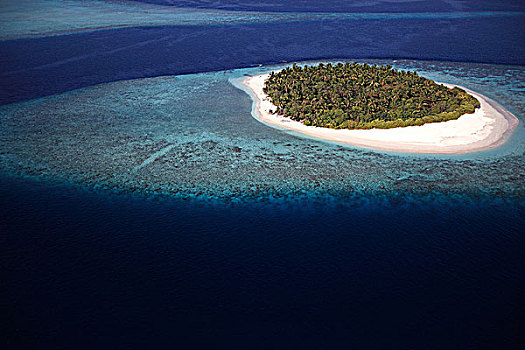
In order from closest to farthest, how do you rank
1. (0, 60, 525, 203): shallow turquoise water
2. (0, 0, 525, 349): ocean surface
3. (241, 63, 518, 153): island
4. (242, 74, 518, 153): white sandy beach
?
(0, 0, 525, 349): ocean surface → (0, 60, 525, 203): shallow turquoise water → (242, 74, 518, 153): white sandy beach → (241, 63, 518, 153): island

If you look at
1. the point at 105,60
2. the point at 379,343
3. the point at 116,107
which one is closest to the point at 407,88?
the point at 116,107

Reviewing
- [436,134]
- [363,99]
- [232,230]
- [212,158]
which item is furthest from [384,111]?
[232,230]

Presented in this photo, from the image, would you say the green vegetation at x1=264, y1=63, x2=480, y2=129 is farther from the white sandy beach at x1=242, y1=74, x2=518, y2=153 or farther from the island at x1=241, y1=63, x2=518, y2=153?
the white sandy beach at x1=242, y1=74, x2=518, y2=153

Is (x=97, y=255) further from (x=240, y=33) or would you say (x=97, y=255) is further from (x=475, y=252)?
(x=240, y=33)

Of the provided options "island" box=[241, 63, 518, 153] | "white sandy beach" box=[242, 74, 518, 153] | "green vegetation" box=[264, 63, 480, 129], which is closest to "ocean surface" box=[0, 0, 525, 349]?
"white sandy beach" box=[242, 74, 518, 153]

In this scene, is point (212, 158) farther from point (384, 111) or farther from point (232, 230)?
point (384, 111)

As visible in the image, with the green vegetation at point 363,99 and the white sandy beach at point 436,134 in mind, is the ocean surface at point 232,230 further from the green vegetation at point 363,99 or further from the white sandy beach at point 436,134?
the green vegetation at point 363,99
